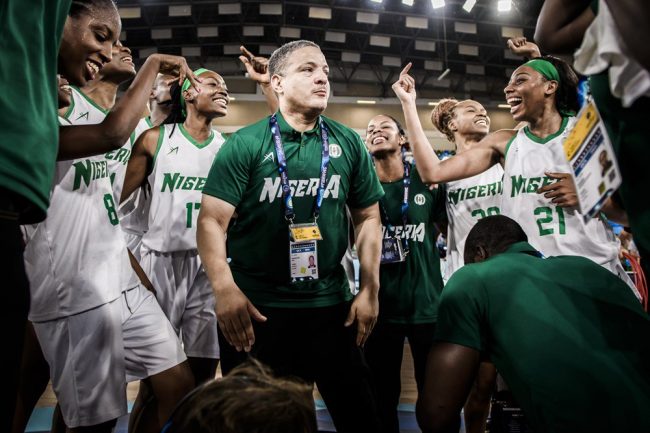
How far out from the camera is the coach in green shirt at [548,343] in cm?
161

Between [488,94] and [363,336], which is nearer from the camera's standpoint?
[363,336]

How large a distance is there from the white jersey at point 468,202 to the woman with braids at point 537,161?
1.45 ft

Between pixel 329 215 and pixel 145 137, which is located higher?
pixel 145 137

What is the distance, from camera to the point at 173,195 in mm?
3391

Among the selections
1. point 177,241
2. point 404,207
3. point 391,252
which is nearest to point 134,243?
point 177,241

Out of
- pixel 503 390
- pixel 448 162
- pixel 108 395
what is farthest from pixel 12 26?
pixel 503 390

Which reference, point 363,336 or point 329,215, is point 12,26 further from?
point 363,336

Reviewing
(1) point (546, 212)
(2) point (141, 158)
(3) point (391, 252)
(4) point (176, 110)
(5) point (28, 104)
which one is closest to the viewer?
(5) point (28, 104)

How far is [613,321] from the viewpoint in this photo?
1669 mm

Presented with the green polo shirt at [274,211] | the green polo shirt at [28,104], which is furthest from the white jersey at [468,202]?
the green polo shirt at [28,104]

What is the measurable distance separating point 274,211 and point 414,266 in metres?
1.62

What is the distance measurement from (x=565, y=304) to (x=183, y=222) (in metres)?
2.40

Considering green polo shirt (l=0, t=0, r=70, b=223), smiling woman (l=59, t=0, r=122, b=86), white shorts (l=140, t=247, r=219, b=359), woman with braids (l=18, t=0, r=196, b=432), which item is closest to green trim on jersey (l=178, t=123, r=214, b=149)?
white shorts (l=140, t=247, r=219, b=359)

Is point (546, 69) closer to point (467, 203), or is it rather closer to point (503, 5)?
point (467, 203)
